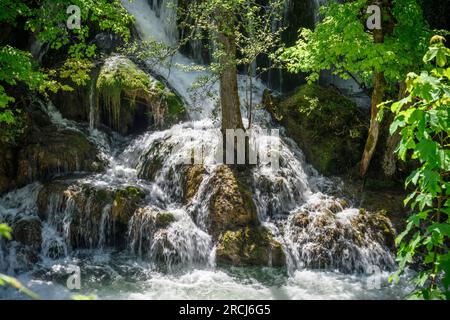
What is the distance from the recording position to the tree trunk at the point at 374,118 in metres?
8.96

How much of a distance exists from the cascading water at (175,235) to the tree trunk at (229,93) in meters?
0.71

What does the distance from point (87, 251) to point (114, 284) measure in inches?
62.0

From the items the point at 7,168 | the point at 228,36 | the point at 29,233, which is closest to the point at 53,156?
the point at 7,168

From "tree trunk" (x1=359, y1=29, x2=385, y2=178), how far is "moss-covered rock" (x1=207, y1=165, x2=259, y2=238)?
3.37m

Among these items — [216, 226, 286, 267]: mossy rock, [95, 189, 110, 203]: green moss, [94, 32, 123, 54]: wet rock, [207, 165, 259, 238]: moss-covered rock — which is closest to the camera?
[216, 226, 286, 267]: mossy rock

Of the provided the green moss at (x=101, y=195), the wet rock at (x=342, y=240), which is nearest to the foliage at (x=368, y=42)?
the wet rock at (x=342, y=240)

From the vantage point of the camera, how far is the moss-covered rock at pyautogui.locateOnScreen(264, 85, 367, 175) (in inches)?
440

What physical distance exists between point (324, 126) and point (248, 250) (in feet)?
16.4

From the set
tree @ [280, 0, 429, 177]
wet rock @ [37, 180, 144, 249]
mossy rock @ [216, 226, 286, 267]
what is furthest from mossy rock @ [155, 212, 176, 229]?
tree @ [280, 0, 429, 177]

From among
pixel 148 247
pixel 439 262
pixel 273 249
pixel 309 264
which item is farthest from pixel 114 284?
pixel 439 262

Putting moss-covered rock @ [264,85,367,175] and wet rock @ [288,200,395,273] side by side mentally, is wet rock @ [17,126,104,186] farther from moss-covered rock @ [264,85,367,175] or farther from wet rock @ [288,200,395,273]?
moss-covered rock @ [264,85,367,175]

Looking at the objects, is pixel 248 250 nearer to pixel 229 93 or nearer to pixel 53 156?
pixel 229 93

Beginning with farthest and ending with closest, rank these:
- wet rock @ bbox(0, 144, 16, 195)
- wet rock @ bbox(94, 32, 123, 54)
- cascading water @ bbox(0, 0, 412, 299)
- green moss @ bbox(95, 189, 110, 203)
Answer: wet rock @ bbox(94, 32, 123, 54)
wet rock @ bbox(0, 144, 16, 195)
green moss @ bbox(95, 189, 110, 203)
cascading water @ bbox(0, 0, 412, 299)

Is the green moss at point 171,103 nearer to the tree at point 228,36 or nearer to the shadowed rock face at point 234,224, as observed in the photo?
the tree at point 228,36
